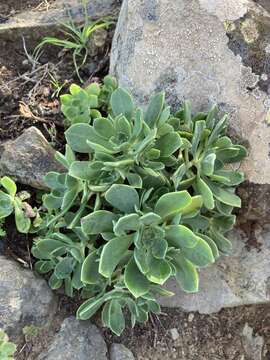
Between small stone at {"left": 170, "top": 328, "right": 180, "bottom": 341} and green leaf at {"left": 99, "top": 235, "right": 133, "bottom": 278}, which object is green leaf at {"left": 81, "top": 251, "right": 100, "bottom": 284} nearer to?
green leaf at {"left": 99, "top": 235, "right": 133, "bottom": 278}

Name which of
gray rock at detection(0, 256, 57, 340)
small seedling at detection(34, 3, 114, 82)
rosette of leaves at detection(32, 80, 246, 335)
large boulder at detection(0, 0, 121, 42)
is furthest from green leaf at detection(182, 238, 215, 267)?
large boulder at detection(0, 0, 121, 42)

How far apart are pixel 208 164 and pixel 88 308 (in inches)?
32.8

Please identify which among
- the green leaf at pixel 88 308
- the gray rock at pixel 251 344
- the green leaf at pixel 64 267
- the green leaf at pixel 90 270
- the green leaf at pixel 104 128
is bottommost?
the gray rock at pixel 251 344

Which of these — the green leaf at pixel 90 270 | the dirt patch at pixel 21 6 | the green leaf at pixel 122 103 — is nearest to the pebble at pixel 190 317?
the green leaf at pixel 90 270

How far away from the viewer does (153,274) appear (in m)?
2.55

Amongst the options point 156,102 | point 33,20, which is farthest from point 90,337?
point 33,20

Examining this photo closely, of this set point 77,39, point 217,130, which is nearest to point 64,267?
point 217,130

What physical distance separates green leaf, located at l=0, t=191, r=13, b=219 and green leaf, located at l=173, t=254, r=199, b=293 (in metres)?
0.88

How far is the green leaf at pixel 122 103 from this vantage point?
9.07 feet

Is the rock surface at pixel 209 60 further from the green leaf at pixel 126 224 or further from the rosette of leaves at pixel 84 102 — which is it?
the green leaf at pixel 126 224

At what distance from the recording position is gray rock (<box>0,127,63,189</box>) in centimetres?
312

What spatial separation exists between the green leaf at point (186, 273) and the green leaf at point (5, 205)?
88cm

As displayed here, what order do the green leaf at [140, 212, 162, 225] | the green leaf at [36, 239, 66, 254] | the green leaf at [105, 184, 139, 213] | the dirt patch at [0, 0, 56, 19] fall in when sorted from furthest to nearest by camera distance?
the dirt patch at [0, 0, 56, 19], the green leaf at [36, 239, 66, 254], the green leaf at [105, 184, 139, 213], the green leaf at [140, 212, 162, 225]

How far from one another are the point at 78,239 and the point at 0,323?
20.6 inches
